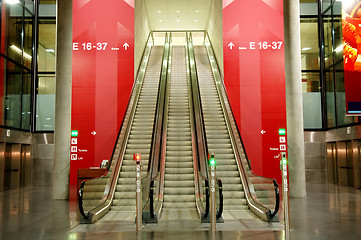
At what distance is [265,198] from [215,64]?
10.9 meters

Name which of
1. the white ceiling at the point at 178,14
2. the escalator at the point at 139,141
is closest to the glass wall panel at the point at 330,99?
the white ceiling at the point at 178,14

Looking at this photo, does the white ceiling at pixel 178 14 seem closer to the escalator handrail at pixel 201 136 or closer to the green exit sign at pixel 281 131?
the escalator handrail at pixel 201 136

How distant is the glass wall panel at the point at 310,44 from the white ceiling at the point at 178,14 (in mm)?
5698

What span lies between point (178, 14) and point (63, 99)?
44.3ft

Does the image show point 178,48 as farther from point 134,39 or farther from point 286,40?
Answer: point 286,40

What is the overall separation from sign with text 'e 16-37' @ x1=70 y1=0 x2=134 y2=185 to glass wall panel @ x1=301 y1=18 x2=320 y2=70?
377 inches

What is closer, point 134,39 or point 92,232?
point 92,232

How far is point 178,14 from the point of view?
2384 cm

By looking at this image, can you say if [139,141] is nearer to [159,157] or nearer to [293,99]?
[159,157]

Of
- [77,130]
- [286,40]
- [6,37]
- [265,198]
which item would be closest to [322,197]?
[265,198]

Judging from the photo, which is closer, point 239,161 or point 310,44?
point 239,161

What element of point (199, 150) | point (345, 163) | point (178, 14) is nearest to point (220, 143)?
point (199, 150)

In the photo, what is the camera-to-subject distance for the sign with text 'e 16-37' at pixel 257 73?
15195mm

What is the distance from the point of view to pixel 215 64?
61.6 feet
